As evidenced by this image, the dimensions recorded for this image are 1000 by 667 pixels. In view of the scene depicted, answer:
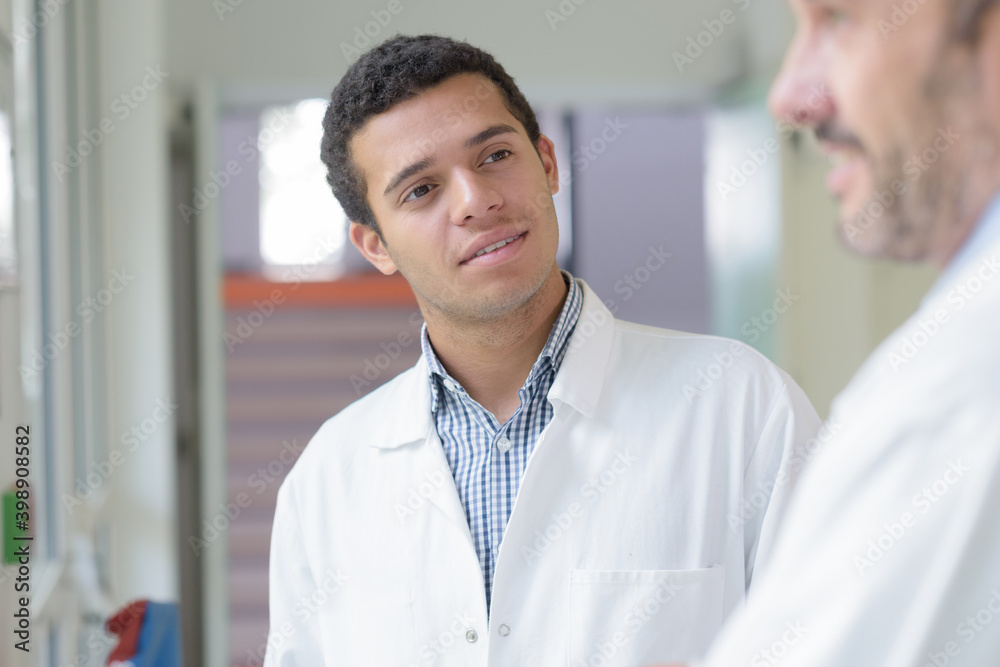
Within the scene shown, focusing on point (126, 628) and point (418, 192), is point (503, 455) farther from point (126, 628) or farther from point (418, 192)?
point (126, 628)

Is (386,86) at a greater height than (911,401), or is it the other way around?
(386,86)

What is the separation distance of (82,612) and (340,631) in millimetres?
1202

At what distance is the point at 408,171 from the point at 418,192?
1.5 inches

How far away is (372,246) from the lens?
1372 millimetres

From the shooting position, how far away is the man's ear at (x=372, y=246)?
134cm

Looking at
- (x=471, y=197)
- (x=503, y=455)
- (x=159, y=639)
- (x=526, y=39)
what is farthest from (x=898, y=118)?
(x=526, y=39)

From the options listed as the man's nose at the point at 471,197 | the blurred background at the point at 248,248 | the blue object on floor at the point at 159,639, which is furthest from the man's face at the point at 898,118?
the blue object on floor at the point at 159,639

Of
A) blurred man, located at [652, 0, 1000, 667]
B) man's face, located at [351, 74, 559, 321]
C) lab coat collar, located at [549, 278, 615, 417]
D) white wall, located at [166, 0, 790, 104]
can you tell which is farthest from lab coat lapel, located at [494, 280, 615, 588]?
white wall, located at [166, 0, 790, 104]

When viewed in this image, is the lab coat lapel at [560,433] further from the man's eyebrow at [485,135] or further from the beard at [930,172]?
the beard at [930,172]

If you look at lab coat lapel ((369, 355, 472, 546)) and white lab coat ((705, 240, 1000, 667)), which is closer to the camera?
white lab coat ((705, 240, 1000, 667))

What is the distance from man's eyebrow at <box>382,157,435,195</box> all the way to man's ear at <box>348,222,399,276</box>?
6.2 inches

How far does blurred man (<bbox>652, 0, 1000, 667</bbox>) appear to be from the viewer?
1.25ft

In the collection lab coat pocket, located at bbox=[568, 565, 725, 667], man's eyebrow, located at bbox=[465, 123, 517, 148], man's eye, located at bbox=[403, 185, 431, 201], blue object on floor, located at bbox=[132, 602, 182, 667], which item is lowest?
blue object on floor, located at bbox=[132, 602, 182, 667]

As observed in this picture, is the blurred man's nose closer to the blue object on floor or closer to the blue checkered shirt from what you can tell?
the blue checkered shirt
